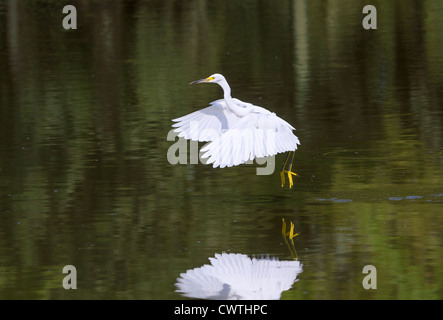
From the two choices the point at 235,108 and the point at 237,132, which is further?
the point at 235,108

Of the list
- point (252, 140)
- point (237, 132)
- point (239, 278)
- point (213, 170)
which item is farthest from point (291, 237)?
point (213, 170)

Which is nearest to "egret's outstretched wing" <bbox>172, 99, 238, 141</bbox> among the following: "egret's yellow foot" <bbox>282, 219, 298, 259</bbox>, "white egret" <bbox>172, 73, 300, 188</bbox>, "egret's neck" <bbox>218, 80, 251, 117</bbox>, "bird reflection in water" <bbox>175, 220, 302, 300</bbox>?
"white egret" <bbox>172, 73, 300, 188</bbox>

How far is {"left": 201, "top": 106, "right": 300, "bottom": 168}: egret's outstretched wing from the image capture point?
13242 mm

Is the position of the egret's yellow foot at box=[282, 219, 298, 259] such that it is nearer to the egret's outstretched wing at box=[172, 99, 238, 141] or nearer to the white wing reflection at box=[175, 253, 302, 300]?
the white wing reflection at box=[175, 253, 302, 300]

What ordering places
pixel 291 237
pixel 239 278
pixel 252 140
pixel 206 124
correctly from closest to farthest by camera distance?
pixel 239 278 → pixel 291 237 → pixel 252 140 → pixel 206 124

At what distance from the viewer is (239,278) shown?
10.2m

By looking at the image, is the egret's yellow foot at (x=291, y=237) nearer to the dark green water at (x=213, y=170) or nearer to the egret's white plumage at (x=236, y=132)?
the dark green water at (x=213, y=170)

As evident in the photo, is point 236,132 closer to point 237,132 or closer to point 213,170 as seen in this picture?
point 237,132

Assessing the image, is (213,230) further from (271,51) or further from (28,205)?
(271,51)

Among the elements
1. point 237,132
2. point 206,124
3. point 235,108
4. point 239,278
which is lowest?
point 239,278

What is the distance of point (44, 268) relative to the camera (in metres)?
11.0

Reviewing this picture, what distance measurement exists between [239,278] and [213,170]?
18.5 feet
